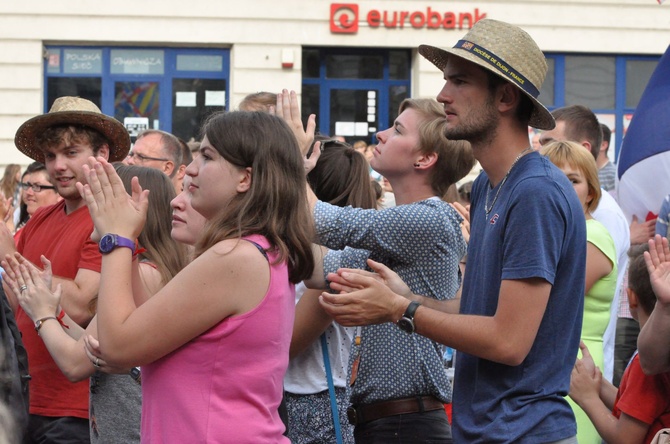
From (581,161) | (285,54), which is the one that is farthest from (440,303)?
(285,54)

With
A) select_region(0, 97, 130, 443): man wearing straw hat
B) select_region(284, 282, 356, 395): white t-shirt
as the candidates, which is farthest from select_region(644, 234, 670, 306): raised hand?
select_region(0, 97, 130, 443): man wearing straw hat

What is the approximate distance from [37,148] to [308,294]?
6.11 ft

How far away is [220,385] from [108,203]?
2.02 feet

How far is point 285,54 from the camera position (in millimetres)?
17328

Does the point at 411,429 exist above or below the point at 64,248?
below

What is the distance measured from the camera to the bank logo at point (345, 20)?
57.8ft

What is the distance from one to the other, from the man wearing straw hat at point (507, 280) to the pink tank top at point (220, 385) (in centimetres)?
30

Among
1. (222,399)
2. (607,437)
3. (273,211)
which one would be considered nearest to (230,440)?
(222,399)

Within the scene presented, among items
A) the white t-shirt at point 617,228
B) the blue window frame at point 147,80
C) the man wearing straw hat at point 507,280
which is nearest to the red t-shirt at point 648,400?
the man wearing straw hat at point 507,280

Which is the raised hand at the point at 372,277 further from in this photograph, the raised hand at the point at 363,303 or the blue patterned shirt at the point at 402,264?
the blue patterned shirt at the point at 402,264

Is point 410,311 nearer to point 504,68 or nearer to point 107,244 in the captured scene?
point 504,68

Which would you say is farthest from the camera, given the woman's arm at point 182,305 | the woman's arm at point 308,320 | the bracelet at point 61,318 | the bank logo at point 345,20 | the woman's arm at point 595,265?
the bank logo at point 345,20

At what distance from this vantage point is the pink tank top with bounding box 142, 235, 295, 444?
2750mm

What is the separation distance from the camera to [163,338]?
2.74 m
